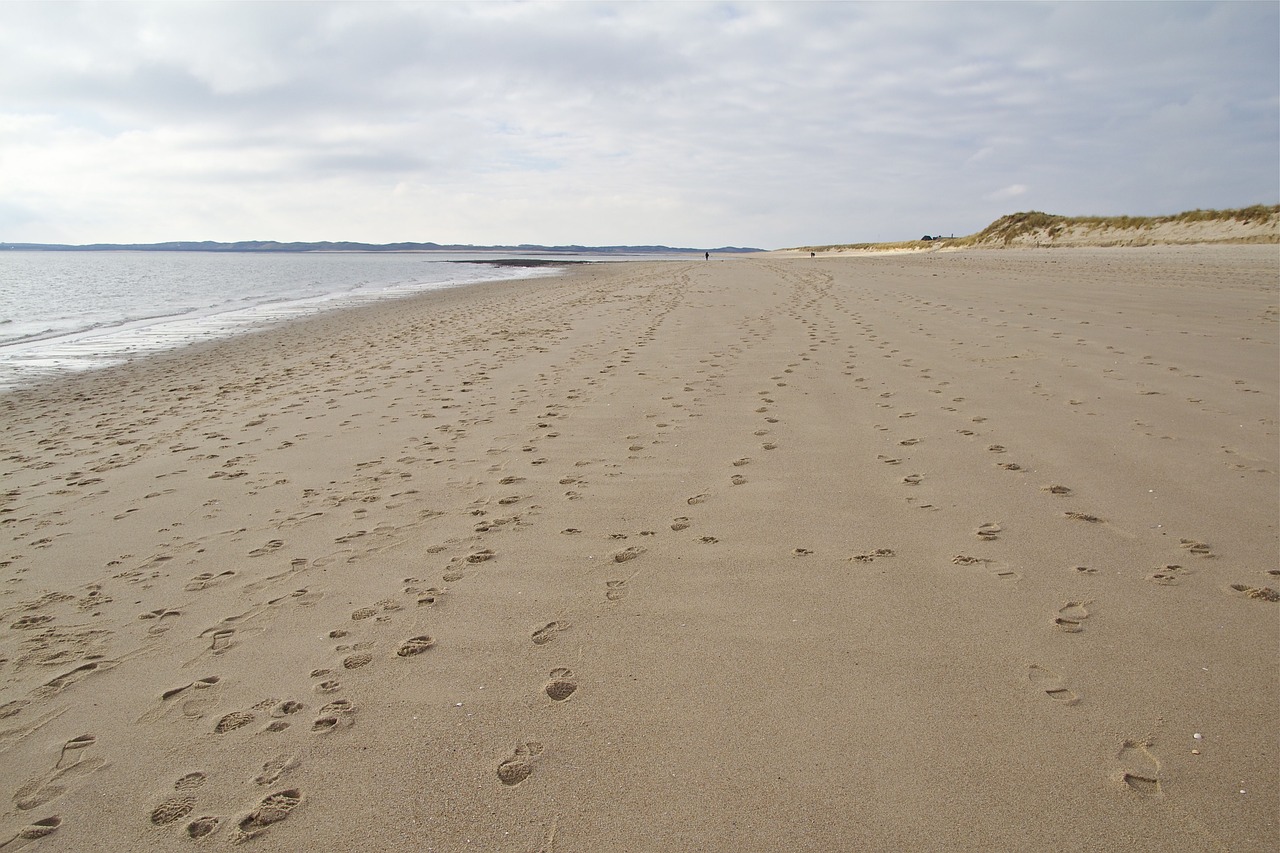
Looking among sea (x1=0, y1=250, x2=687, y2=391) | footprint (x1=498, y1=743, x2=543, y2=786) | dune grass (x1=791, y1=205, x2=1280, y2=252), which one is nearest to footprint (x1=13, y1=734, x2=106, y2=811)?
footprint (x1=498, y1=743, x2=543, y2=786)

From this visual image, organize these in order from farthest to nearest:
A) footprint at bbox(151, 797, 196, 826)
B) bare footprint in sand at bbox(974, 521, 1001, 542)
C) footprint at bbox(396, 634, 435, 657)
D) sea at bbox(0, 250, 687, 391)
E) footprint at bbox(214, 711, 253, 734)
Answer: sea at bbox(0, 250, 687, 391), bare footprint in sand at bbox(974, 521, 1001, 542), footprint at bbox(396, 634, 435, 657), footprint at bbox(214, 711, 253, 734), footprint at bbox(151, 797, 196, 826)

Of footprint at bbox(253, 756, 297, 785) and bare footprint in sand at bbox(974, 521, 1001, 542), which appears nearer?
footprint at bbox(253, 756, 297, 785)

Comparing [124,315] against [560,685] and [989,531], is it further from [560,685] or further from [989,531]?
[989,531]

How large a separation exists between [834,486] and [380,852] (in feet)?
12.0

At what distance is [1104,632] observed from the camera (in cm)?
312

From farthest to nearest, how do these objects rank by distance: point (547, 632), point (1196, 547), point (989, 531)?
point (989, 531) → point (1196, 547) → point (547, 632)

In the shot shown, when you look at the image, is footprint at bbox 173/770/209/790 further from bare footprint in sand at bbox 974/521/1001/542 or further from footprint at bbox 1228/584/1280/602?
footprint at bbox 1228/584/1280/602

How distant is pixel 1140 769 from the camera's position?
2.36 m

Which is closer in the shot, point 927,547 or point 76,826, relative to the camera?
point 76,826

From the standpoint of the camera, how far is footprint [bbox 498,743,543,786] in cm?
247

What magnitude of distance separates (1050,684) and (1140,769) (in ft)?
1.51

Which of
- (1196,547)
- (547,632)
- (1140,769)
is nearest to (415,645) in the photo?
(547,632)

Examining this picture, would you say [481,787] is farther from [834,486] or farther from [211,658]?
[834,486]

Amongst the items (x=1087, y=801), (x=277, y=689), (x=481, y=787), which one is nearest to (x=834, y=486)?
(x=1087, y=801)
